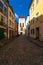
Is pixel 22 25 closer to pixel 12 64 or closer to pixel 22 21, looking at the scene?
pixel 22 21

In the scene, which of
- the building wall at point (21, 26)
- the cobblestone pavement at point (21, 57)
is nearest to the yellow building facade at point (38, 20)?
the cobblestone pavement at point (21, 57)

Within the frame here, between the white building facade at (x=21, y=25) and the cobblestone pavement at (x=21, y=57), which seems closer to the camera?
the cobblestone pavement at (x=21, y=57)

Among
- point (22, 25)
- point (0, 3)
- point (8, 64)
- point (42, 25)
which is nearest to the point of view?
point (8, 64)

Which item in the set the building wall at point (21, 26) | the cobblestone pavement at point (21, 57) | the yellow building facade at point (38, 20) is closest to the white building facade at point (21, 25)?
the building wall at point (21, 26)

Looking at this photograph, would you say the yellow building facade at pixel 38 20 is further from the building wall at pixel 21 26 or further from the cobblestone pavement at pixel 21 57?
the building wall at pixel 21 26

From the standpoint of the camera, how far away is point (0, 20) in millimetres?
24188

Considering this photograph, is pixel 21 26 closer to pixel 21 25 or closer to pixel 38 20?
pixel 21 25

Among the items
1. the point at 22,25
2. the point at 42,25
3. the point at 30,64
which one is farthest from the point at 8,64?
the point at 22,25

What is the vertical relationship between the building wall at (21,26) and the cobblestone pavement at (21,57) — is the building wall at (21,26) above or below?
above

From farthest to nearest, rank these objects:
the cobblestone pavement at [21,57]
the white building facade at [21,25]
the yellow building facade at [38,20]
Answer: the white building facade at [21,25] < the yellow building facade at [38,20] < the cobblestone pavement at [21,57]

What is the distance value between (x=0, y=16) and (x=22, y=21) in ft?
156

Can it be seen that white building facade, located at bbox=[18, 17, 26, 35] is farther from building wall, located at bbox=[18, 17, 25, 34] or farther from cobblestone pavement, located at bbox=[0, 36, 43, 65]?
cobblestone pavement, located at bbox=[0, 36, 43, 65]

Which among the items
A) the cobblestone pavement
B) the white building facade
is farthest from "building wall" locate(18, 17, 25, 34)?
the cobblestone pavement

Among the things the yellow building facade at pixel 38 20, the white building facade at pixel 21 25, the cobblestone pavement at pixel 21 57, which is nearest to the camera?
the cobblestone pavement at pixel 21 57
